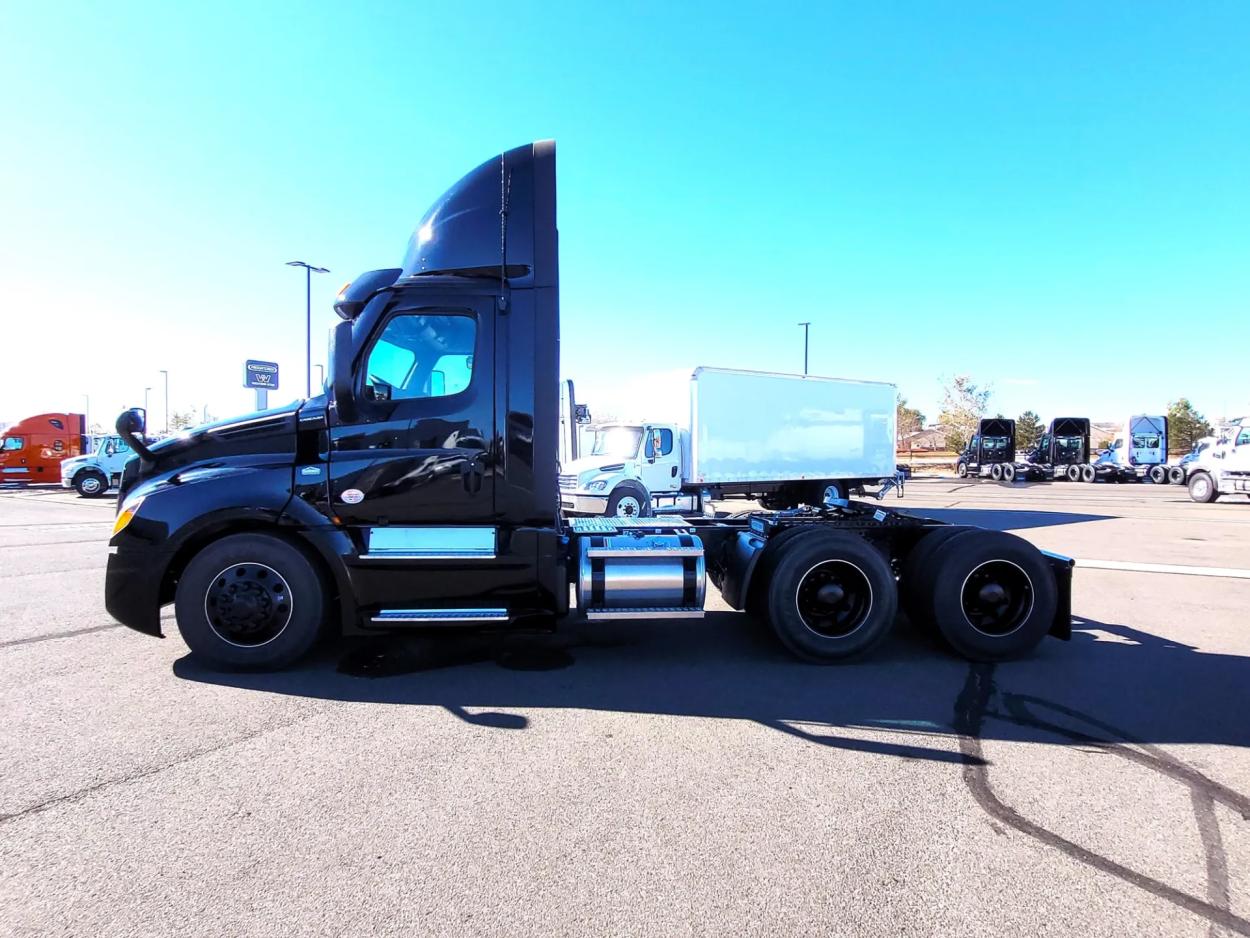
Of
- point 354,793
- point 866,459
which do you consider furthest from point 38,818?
point 866,459

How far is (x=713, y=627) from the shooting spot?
5676 mm

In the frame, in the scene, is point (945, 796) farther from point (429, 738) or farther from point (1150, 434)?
point (1150, 434)

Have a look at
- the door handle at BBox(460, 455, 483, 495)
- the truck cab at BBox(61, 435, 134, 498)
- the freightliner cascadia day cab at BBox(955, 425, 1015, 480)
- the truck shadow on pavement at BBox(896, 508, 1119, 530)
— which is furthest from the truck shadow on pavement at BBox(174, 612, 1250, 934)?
the freightliner cascadia day cab at BBox(955, 425, 1015, 480)

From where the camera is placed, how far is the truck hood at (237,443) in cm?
429

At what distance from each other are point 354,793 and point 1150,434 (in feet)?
130

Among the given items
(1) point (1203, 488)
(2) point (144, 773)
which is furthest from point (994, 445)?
(2) point (144, 773)

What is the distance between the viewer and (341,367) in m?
4.15

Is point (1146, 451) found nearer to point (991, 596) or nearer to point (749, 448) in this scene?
point (749, 448)

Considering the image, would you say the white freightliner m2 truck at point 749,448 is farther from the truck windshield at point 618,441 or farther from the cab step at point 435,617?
the cab step at point 435,617

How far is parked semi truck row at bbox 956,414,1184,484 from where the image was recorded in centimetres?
3109

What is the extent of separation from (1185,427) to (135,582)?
75.2 meters

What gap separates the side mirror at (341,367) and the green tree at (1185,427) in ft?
235

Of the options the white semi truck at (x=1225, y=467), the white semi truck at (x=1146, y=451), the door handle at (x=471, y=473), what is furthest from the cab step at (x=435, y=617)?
the white semi truck at (x=1146, y=451)

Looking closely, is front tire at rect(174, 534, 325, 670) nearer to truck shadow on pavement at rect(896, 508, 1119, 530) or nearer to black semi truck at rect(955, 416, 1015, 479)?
truck shadow on pavement at rect(896, 508, 1119, 530)
